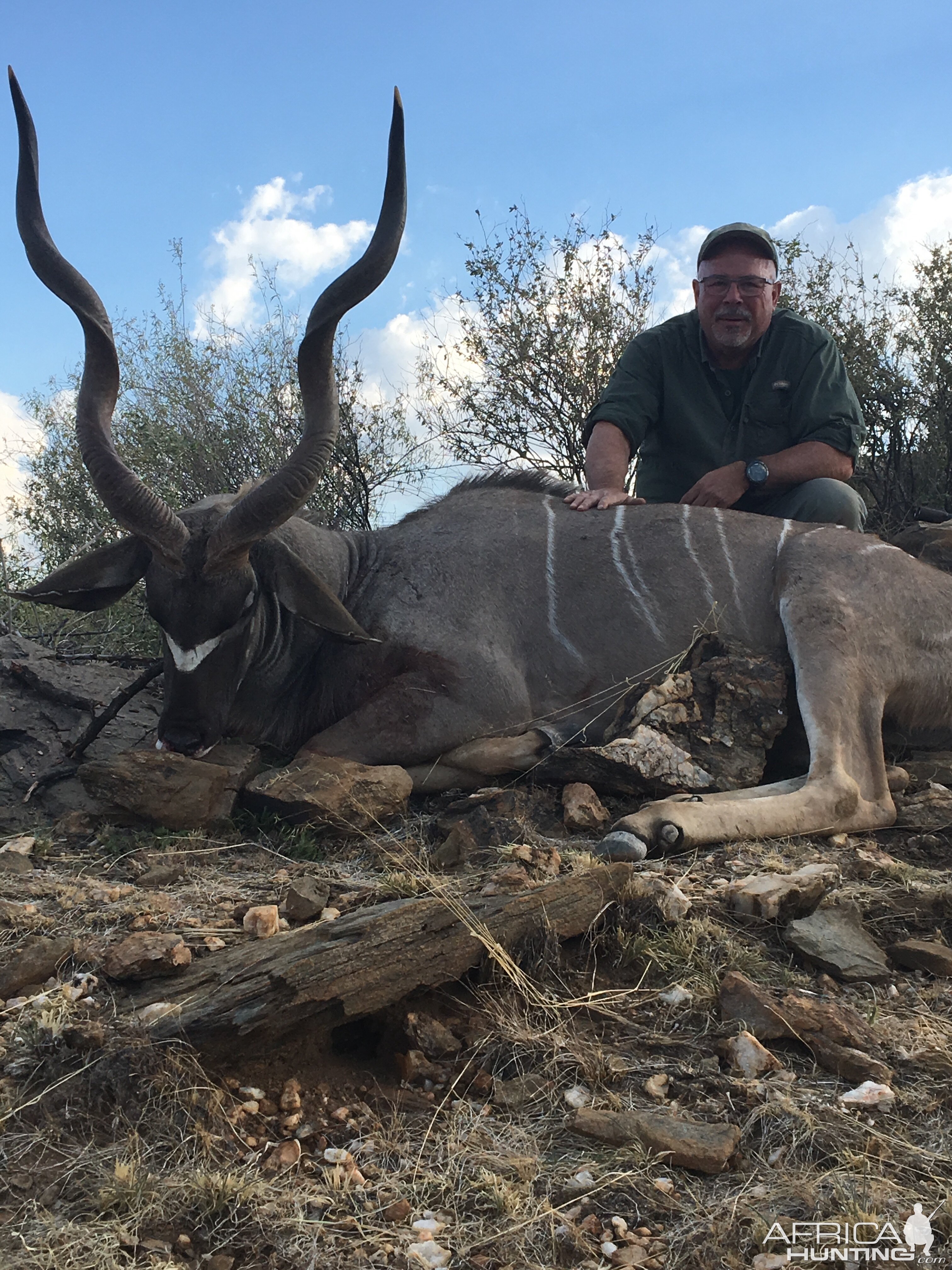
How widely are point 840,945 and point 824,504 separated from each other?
9.58ft

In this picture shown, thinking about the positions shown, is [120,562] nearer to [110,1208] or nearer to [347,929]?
[347,929]

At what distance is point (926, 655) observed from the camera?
4012mm

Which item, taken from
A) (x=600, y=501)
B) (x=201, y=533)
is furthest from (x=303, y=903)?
(x=600, y=501)

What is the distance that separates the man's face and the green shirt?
0.32 feet

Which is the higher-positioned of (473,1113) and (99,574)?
(99,574)

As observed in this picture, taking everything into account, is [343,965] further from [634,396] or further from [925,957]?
[634,396]

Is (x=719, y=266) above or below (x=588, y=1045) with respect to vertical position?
above

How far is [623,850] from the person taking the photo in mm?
2965

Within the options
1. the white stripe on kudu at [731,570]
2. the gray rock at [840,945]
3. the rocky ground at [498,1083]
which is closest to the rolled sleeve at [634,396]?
the white stripe on kudu at [731,570]

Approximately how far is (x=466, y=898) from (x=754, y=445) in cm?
360

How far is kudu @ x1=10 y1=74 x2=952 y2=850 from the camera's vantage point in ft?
12.2

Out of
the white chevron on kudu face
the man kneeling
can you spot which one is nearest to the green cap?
the man kneeling

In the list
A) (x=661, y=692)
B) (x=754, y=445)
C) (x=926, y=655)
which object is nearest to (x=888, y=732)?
(x=926, y=655)

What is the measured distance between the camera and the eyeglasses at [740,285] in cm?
513
